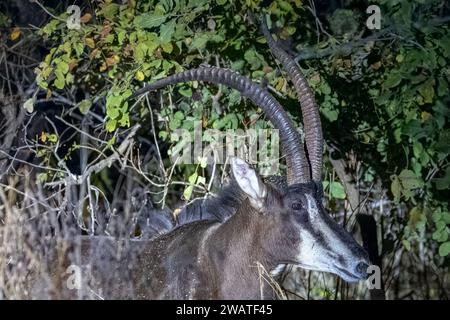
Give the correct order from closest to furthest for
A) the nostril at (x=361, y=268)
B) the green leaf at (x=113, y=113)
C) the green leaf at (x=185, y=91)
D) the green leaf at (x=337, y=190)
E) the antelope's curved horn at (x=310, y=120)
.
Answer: the nostril at (x=361, y=268) → the antelope's curved horn at (x=310, y=120) → the green leaf at (x=113, y=113) → the green leaf at (x=185, y=91) → the green leaf at (x=337, y=190)

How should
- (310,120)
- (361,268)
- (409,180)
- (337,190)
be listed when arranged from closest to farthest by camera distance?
(361,268)
(310,120)
(409,180)
(337,190)

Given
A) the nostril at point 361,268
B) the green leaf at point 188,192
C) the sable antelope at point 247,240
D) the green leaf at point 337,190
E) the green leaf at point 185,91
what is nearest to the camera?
the nostril at point 361,268

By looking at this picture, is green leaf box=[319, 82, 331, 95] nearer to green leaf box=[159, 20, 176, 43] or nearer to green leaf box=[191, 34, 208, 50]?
green leaf box=[191, 34, 208, 50]

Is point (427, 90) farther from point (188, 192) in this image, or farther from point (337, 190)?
point (188, 192)

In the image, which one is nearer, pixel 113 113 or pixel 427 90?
pixel 427 90

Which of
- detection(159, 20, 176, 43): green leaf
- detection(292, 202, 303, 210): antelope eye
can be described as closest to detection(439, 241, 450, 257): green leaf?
detection(292, 202, 303, 210): antelope eye

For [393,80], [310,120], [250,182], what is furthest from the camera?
[393,80]

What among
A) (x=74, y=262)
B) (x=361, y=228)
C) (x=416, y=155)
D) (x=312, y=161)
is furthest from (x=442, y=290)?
(x=74, y=262)

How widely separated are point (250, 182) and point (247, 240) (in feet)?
1.38

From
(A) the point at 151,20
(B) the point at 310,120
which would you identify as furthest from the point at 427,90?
(A) the point at 151,20

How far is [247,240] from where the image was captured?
242 inches

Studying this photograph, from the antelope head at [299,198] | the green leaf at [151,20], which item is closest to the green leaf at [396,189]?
the antelope head at [299,198]

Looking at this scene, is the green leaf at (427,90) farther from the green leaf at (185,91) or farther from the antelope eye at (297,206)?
the green leaf at (185,91)

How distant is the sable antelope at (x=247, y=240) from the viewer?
587 centimetres
